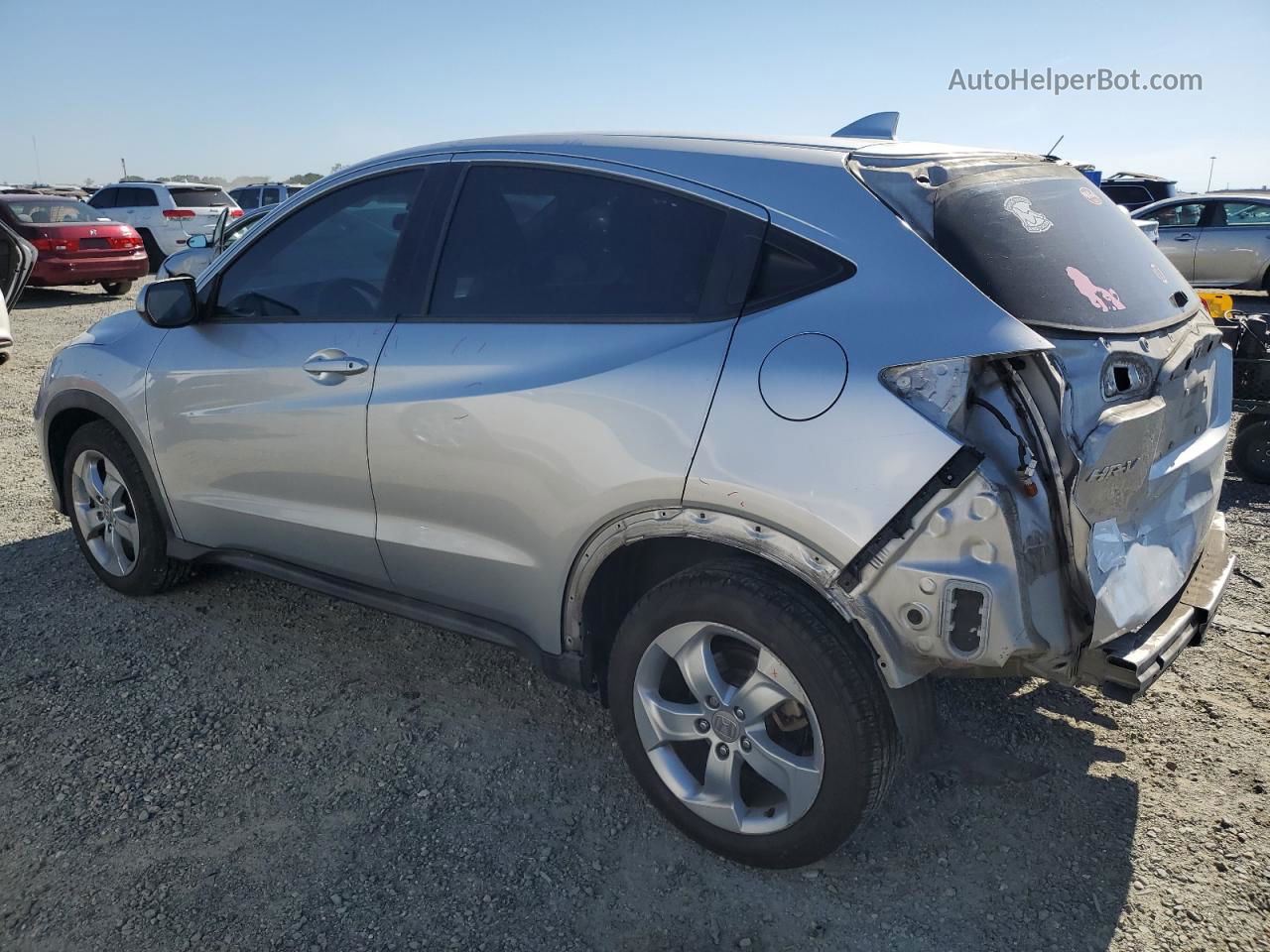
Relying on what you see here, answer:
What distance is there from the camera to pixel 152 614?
13.1 feet

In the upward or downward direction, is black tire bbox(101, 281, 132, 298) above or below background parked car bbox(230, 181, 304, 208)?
below

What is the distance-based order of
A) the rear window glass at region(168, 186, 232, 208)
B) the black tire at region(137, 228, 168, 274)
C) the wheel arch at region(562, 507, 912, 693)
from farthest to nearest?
the rear window glass at region(168, 186, 232, 208), the black tire at region(137, 228, 168, 274), the wheel arch at region(562, 507, 912, 693)

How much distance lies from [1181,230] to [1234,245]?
0.69 m

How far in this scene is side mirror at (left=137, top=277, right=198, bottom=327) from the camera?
11.5 ft

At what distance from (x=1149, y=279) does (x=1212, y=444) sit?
0.50m

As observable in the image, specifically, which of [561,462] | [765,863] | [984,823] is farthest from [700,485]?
[984,823]

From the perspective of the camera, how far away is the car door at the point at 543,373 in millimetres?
2457

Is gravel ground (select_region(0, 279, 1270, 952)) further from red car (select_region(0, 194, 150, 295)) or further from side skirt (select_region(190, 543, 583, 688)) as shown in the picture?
red car (select_region(0, 194, 150, 295))

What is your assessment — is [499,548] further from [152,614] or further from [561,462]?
[152,614]

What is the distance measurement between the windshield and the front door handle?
1327cm

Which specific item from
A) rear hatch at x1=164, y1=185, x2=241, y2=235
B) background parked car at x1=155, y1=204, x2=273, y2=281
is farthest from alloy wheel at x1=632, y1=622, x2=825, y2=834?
rear hatch at x1=164, y1=185, x2=241, y2=235

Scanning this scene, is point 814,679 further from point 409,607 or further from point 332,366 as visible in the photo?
point 332,366

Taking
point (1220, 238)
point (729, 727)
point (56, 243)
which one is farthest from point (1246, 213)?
point (56, 243)

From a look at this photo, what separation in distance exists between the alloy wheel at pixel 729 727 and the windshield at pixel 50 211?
47.8 feet
